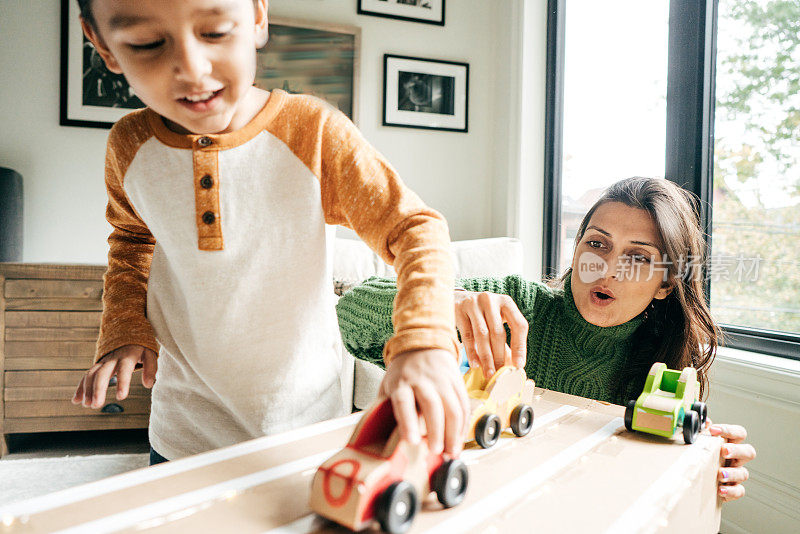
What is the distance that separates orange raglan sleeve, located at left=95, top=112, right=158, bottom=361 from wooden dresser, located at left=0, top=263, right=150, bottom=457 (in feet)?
4.74

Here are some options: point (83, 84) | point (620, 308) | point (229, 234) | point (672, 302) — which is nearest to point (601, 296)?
point (620, 308)

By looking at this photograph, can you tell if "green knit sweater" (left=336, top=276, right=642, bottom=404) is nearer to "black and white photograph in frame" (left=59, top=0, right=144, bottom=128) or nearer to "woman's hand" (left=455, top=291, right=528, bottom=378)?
"woman's hand" (left=455, top=291, right=528, bottom=378)

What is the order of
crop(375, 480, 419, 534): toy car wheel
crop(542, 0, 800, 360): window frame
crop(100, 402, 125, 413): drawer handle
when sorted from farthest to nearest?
crop(100, 402, 125, 413): drawer handle → crop(542, 0, 800, 360): window frame → crop(375, 480, 419, 534): toy car wheel

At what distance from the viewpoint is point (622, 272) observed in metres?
1.08

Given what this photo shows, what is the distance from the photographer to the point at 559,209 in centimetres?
258

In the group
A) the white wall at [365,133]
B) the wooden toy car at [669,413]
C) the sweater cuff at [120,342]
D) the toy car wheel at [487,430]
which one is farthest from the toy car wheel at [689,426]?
the white wall at [365,133]

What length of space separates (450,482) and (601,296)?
0.80 meters

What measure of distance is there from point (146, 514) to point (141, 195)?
1.18 ft

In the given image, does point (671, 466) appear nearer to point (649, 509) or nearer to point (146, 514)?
point (649, 509)

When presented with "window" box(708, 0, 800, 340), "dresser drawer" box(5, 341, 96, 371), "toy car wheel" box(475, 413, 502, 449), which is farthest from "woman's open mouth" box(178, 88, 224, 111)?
"dresser drawer" box(5, 341, 96, 371)

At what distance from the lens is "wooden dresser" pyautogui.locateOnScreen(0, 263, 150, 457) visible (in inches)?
76.2

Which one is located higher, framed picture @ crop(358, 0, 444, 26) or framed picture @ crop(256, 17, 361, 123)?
framed picture @ crop(358, 0, 444, 26)

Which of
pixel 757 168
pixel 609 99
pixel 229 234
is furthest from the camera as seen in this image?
pixel 609 99

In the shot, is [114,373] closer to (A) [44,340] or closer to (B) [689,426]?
(B) [689,426]
